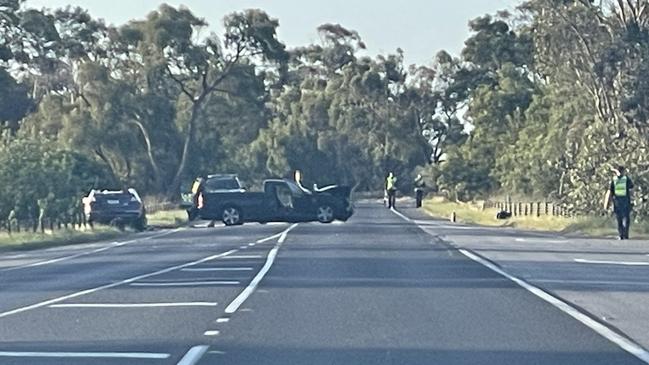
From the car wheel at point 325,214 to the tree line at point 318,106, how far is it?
26.9 feet

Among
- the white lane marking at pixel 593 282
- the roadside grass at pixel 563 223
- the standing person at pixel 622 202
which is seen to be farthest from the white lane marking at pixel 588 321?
the roadside grass at pixel 563 223

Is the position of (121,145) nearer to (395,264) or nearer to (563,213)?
(563,213)

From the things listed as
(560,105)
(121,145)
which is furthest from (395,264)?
(121,145)

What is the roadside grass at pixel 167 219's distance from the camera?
62.0m

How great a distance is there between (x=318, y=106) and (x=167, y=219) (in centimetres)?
5630

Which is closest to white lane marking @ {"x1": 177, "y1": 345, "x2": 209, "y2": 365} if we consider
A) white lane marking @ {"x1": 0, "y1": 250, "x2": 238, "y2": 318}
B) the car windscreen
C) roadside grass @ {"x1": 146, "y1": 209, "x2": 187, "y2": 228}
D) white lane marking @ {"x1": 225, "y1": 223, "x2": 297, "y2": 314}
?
white lane marking @ {"x1": 225, "y1": 223, "x2": 297, "y2": 314}

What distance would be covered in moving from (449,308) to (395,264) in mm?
9925

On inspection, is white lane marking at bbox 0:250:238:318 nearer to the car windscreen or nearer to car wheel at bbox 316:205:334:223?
car wheel at bbox 316:205:334:223

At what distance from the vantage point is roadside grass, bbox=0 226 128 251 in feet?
143

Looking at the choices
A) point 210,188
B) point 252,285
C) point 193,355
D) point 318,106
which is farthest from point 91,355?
point 318,106

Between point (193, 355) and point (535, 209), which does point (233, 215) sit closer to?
point (535, 209)

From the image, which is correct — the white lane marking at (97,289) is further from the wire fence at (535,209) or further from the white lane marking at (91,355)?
the wire fence at (535,209)

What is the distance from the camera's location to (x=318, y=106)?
12150 cm

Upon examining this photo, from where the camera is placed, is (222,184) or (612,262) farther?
(222,184)
